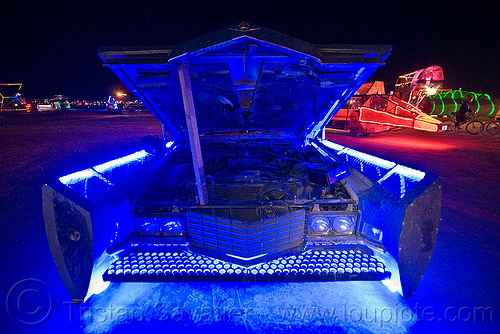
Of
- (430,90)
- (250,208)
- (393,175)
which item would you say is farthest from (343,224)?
(430,90)

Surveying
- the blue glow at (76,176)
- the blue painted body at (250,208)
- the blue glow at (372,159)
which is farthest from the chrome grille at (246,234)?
the blue glow at (372,159)

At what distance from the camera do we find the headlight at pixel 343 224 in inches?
68.9

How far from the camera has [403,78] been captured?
15.5m

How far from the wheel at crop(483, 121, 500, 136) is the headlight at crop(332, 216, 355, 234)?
1362 cm

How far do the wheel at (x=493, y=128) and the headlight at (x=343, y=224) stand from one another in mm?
13623

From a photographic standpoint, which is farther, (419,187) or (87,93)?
(87,93)

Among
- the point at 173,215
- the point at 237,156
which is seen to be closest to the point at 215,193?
the point at 173,215

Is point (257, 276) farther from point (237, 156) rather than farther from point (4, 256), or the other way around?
point (4, 256)

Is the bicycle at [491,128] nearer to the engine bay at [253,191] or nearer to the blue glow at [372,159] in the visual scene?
the blue glow at [372,159]

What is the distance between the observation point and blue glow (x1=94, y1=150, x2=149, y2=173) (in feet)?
6.58

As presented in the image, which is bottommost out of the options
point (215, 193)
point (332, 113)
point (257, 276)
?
point (257, 276)

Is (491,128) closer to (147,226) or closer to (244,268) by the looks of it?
(244,268)

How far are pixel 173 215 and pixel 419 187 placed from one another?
1.79 m

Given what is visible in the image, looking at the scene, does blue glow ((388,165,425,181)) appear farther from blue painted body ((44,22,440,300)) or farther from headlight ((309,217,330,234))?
headlight ((309,217,330,234))
